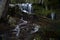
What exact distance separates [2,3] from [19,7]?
8.96 feet

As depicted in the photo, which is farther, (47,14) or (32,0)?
(32,0)

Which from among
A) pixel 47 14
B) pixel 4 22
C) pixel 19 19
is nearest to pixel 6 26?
pixel 4 22

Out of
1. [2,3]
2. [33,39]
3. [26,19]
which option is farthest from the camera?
[26,19]

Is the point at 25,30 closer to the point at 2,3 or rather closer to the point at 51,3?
the point at 2,3

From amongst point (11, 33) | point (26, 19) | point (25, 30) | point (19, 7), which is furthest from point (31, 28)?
point (19, 7)

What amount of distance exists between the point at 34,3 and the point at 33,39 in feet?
13.2

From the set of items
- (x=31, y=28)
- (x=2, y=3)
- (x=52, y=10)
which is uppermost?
(x=2, y=3)

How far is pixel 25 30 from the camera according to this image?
5121mm

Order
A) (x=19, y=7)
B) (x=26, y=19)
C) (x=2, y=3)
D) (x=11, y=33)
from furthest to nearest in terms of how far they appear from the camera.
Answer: (x=19, y=7)
(x=26, y=19)
(x=2, y=3)
(x=11, y=33)

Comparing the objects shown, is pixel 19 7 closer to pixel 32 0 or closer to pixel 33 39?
pixel 32 0

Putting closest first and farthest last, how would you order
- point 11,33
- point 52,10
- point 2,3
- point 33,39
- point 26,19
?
point 33,39 → point 11,33 → point 2,3 → point 52,10 → point 26,19

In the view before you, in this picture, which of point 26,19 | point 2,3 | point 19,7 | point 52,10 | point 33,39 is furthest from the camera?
point 19,7

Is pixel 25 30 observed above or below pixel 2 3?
below

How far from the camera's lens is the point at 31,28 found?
5309 mm
